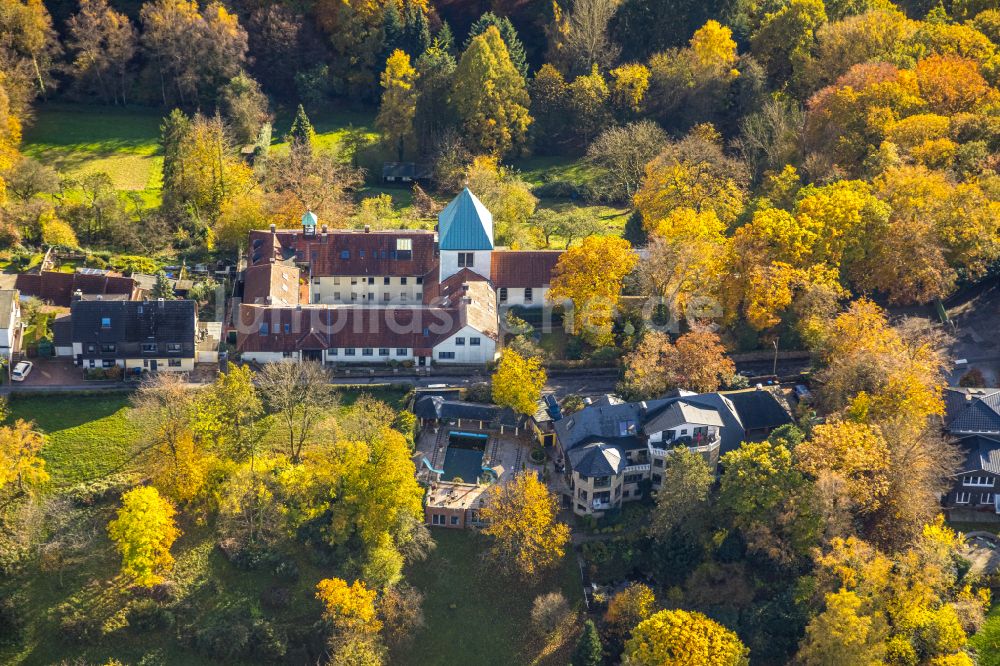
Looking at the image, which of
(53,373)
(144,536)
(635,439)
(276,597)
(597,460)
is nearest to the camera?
(144,536)

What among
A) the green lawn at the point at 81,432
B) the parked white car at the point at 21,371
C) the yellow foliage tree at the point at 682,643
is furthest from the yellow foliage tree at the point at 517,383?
the parked white car at the point at 21,371

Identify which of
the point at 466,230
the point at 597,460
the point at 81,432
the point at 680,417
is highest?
the point at 466,230

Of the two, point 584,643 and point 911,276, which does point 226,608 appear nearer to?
point 584,643

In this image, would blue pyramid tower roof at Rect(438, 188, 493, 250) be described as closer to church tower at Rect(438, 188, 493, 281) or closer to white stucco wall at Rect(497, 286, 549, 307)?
church tower at Rect(438, 188, 493, 281)

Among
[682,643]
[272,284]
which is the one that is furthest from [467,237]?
[682,643]

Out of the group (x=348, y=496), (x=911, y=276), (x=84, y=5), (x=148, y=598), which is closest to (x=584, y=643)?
(x=348, y=496)

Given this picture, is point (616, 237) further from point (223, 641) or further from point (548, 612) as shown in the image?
point (223, 641)

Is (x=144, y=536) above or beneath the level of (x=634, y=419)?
beneath
